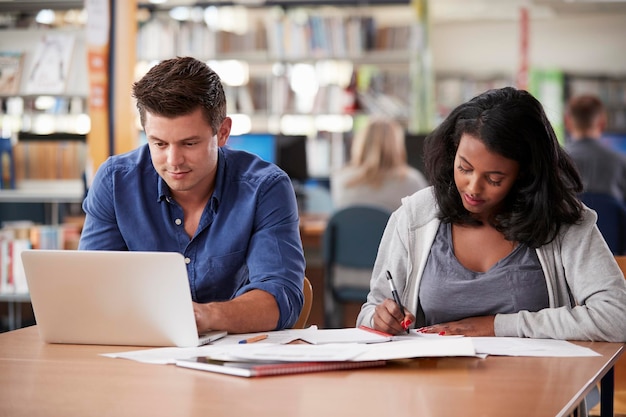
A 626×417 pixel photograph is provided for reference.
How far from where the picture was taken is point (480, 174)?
1989 mm

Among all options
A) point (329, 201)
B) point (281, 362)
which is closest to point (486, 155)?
point (281, 362)

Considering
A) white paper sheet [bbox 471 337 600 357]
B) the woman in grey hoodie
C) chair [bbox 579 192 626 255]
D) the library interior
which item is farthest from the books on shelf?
white paper sheet [bbox 471 337 600 357]

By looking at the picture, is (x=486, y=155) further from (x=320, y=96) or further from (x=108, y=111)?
(x=320, y=96)

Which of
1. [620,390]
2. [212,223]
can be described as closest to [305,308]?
[212,223]

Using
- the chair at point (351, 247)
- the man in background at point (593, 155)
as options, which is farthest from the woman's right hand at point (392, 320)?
the man in background at point (593, 155)

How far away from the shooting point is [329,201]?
233 inches

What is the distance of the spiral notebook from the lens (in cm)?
147

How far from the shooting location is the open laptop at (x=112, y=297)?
5.40ft

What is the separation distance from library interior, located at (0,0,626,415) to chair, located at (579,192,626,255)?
1.03 m

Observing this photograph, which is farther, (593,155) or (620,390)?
(593,155)

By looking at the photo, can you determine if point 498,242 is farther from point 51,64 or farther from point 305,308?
point 51,64

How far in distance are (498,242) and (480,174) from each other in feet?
0.66

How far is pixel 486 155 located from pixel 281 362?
737 mm

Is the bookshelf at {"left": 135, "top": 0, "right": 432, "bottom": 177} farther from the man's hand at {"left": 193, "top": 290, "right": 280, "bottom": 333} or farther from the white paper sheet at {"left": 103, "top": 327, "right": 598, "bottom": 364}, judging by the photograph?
the white paper sheet at {"left": 103, "top": 327, "right": 598, "bottom": 364}
